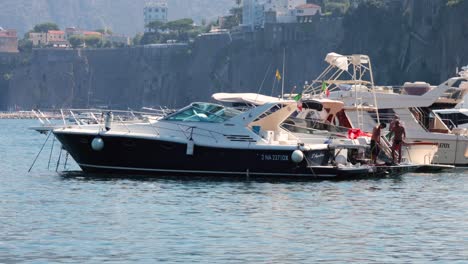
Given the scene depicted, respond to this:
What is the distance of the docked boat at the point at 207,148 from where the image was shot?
139 feet

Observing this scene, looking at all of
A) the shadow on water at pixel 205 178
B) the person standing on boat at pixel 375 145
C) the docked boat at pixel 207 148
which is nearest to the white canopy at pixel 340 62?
the person standing on boat at pixel 375 145

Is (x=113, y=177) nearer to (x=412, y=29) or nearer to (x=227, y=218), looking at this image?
(x=227, y=218)

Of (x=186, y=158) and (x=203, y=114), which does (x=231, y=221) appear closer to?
(x=186, y=158)

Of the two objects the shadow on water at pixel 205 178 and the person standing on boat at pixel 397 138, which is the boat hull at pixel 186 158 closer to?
the shadow on water at pixel 205 178

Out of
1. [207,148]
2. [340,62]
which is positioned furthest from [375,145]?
[340,62]

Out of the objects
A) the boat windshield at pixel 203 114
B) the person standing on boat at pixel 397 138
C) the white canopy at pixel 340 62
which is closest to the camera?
the boat windshield at pixel 203 114

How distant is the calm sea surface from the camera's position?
90.9 ft

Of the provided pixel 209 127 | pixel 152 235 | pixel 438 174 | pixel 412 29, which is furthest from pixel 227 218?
pixel 412 29

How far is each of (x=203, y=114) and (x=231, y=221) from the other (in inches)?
431

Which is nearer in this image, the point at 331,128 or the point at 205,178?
the point at 205,178

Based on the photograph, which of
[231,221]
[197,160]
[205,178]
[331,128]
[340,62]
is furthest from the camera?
[340,62]

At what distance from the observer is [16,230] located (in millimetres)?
30812

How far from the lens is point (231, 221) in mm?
32812

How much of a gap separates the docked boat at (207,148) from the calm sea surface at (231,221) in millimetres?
828
